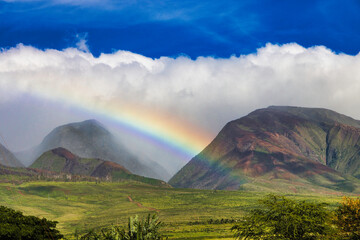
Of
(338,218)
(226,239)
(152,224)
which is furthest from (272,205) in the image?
(226,239)

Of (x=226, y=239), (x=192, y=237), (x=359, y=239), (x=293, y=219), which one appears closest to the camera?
(x=293, y=219)

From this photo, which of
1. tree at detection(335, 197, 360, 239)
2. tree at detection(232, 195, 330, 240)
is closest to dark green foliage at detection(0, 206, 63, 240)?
tree at detection(232, 195, 330, 240)

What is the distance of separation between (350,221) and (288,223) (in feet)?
57.6

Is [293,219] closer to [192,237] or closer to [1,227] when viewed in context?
[1,227]

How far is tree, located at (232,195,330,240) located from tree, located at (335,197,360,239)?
648cm

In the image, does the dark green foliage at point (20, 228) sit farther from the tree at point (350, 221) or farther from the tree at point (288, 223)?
the tree at point (350, 221)

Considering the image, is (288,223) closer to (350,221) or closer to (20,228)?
(350,221)

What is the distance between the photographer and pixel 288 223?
69375 mm

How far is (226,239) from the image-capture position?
169 metres

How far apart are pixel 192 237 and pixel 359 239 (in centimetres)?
12890

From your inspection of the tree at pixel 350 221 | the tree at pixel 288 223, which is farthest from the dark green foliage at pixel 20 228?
the tree at pixel 350 221

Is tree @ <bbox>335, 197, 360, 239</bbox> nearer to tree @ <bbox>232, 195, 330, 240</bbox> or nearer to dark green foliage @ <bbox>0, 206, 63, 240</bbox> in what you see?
tree @ <bbox>232, 195, 330, 240</bbox>

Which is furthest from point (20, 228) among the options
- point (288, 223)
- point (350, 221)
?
point (350, 221)

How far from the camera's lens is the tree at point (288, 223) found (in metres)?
69.3
